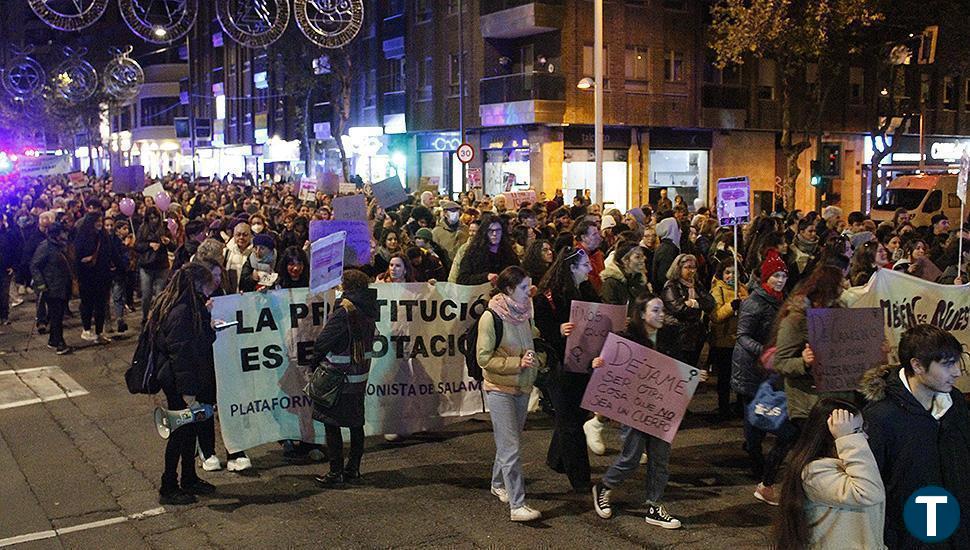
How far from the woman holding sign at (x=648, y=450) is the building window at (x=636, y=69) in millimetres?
29260

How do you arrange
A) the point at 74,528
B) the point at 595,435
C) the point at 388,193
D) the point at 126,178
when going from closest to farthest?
the point at 74,528 → the point at 595,435 → the point at 388,193 → the point at 126,178

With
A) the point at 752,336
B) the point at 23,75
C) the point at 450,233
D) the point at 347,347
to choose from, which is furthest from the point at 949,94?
the point at 347,347

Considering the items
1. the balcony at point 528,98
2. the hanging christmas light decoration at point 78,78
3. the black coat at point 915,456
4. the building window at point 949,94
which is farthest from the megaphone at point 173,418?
the building window at point 949,94

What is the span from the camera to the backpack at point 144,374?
7312 millimetres

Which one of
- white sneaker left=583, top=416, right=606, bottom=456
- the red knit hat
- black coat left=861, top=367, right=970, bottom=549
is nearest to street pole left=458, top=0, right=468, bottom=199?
white sneaker left=583, top=416, right=606, bottom=456

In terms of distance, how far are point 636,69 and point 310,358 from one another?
28.6m

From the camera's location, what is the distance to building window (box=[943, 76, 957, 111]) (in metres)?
45.3

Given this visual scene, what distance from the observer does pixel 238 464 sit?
816 cm

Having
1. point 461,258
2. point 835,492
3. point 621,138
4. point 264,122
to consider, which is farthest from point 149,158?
point 835,492

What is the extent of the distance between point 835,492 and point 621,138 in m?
32.2

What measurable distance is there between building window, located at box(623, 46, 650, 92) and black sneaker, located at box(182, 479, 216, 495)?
2930 cm

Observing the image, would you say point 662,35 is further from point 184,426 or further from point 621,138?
point 184,426

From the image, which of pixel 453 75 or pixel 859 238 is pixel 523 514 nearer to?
pixel 859 238

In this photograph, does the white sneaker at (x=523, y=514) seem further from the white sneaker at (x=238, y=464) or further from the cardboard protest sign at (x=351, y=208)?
the cardboard protest sign at (x=351, y=208)
